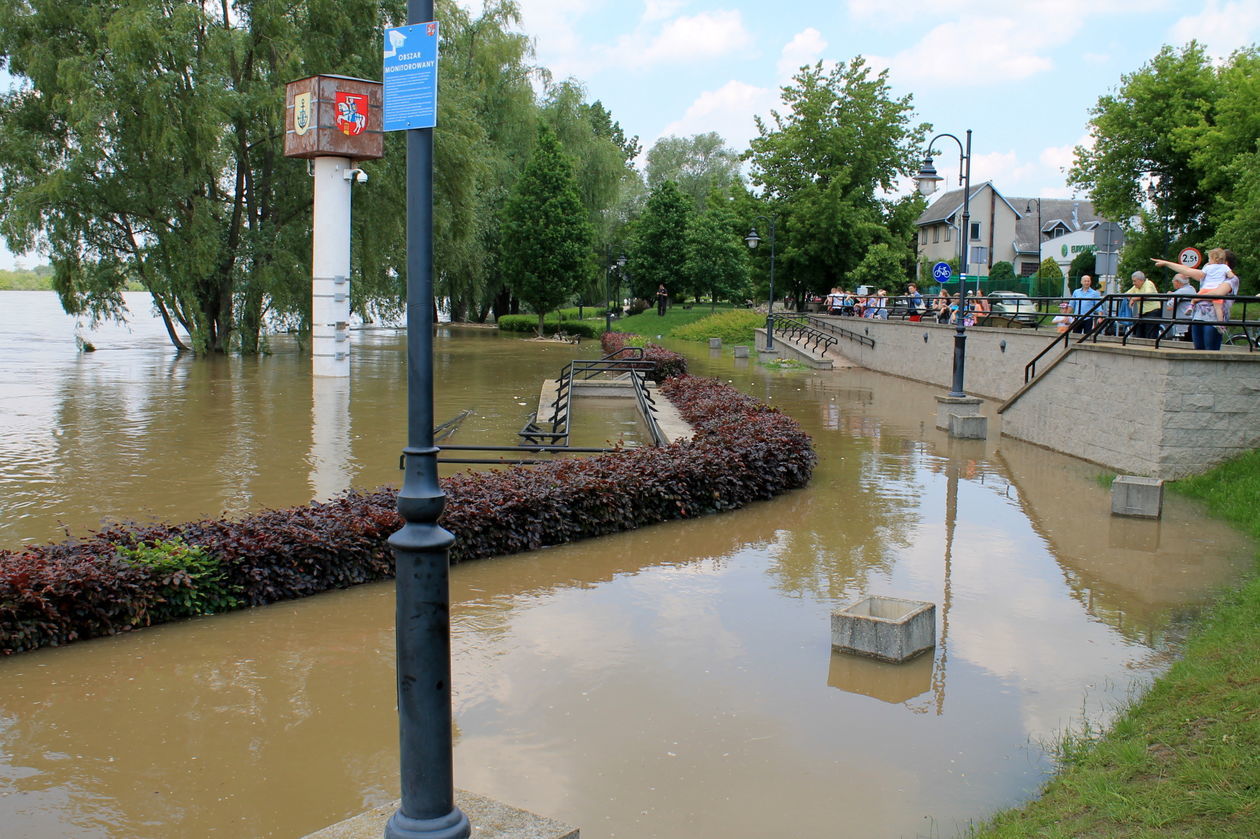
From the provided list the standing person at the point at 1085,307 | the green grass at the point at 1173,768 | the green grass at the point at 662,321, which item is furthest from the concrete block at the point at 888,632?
the green grass at the point at 662,321

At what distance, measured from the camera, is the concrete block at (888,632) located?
22.9 ft

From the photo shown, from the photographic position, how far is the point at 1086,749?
5488 millimetres

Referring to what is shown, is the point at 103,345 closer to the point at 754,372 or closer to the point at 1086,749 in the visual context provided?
the point at 754,372

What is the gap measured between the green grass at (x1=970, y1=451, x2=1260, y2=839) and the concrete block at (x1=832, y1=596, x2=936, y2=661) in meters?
1.41

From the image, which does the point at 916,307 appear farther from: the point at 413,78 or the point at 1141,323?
the point at 413,78

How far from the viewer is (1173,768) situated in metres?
4.89

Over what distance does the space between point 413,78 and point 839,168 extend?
49.7 meters

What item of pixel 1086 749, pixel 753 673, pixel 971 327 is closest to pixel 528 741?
pixel 753 673

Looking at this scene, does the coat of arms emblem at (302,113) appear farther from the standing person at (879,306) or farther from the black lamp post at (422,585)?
the black lamp post at (422,585)

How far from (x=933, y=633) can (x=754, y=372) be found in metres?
26.8

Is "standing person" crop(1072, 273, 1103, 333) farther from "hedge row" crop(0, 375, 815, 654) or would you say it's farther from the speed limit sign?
"hedge row" crop(0, 375, 815, 654)

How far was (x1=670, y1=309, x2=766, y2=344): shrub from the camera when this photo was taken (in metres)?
49.7

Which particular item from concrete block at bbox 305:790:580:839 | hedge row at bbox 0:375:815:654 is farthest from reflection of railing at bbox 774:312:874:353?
concrete block at bbox 305:790:580:839

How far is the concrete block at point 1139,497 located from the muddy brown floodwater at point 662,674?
1.02 ft
